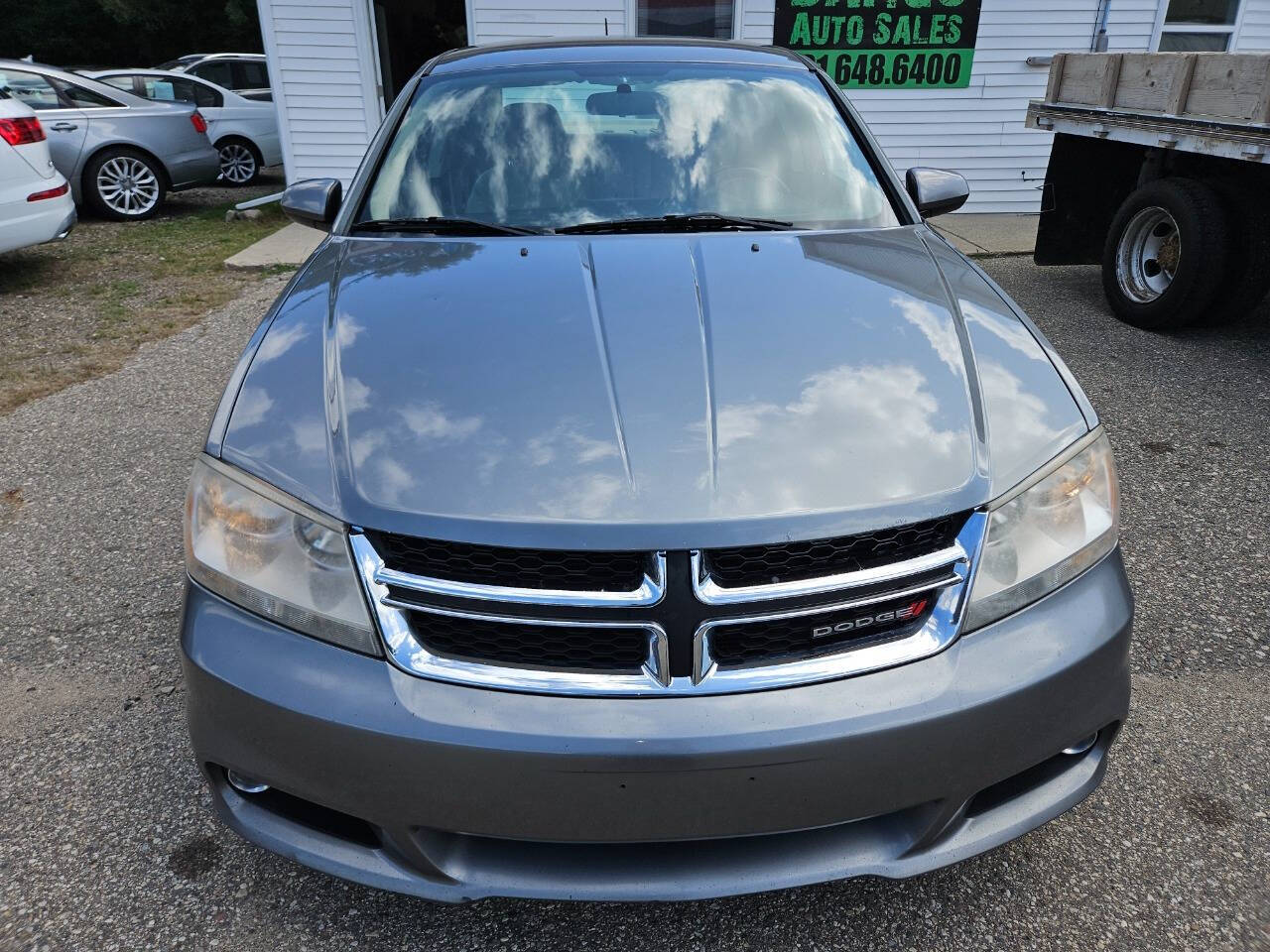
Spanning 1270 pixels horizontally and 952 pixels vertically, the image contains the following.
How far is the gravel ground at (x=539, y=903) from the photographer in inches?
72.1

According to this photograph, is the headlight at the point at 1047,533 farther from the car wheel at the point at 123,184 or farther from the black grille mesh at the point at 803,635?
the car wheel at the point at 123,184

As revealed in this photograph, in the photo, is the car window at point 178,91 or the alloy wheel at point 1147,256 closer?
the alloy wheel at point 1147,256

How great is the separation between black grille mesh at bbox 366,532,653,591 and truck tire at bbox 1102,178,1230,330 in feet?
16.7

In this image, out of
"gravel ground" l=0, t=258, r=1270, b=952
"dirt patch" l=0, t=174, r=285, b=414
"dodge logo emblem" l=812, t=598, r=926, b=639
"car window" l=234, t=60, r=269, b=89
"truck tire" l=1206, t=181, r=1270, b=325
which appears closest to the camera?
"dodge logo emblem" l=812, t=598, r=926, b=639

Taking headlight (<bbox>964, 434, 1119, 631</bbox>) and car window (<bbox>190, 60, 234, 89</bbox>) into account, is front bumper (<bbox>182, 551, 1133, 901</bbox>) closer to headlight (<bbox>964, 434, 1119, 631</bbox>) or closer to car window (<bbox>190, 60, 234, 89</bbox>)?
headlight (<bbox>964, 434, 1119, 631</bbox>)

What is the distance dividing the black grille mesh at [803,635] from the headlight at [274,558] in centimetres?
59

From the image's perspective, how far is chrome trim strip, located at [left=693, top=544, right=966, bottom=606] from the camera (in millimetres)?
1476

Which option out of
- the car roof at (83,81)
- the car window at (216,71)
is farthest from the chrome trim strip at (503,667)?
the car window at (216,71)

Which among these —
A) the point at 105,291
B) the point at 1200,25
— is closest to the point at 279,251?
the point at 105,291

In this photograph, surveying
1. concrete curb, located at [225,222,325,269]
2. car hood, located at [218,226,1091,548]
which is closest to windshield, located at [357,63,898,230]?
car hood, located at [218,226,1091,548]

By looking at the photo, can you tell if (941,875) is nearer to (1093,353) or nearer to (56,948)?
(56,948)

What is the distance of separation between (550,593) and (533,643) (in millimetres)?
94

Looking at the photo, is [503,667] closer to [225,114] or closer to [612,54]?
[612,54]

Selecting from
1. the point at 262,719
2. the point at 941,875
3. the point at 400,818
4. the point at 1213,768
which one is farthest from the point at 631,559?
the point at 1213,768
